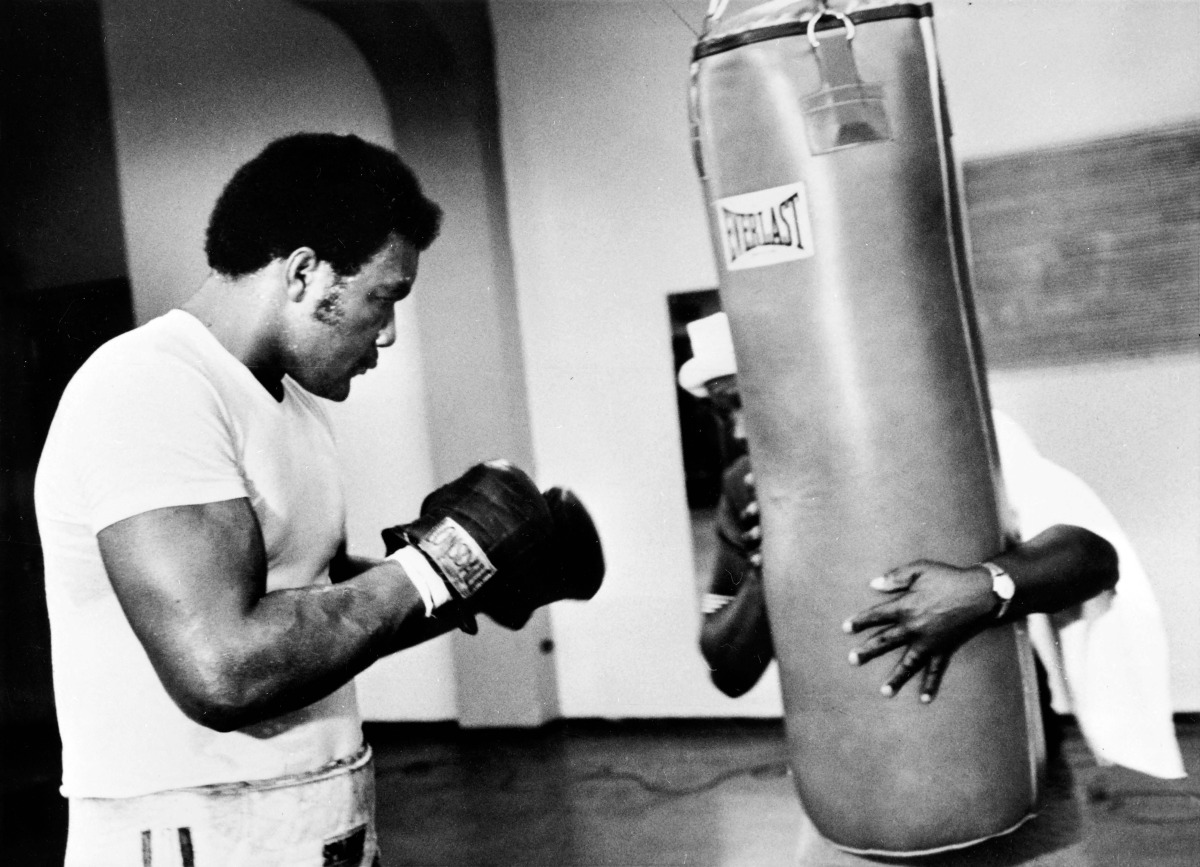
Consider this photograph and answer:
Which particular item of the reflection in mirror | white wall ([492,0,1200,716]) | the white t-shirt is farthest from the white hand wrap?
→ the reflection in mirror

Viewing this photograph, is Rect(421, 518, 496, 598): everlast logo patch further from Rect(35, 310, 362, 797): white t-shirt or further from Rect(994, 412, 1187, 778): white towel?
Rect(994, 412, 1187, 778): white towel

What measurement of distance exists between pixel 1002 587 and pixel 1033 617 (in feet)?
0.95

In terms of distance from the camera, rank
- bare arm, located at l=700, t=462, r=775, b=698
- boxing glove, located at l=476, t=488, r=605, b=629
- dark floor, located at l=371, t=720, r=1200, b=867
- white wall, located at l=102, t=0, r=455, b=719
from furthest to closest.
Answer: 1. dark floor, located at l=371, t=720, r=1200, b=867
2. white wall, located at l=102, t=0, r=455, b=719
3. bare arm, located at l=700, t=462, r=775, b=698
4. boxing glove, located at l=476, t=488, r=605, b=629

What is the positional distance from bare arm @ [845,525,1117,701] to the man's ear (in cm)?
78

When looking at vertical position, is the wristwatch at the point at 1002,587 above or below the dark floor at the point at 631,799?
above

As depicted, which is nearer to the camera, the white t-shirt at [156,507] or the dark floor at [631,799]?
the white t-shirt at [156,507]

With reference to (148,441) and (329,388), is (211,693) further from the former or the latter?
(329,388)

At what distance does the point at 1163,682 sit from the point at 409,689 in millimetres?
2504

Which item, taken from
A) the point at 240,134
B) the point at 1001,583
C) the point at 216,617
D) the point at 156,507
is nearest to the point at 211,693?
A: the point at 216,617

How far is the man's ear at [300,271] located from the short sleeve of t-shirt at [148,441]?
0.72 feet

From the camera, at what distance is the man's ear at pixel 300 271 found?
1395 millimetres

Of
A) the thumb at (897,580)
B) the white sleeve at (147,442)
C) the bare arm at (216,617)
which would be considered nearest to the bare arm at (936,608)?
the thumb at (897,580)

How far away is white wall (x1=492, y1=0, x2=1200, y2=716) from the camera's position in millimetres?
2797

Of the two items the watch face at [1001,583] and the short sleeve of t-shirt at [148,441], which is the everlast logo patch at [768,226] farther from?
the short sleeve of t-shirt at [148,441]
